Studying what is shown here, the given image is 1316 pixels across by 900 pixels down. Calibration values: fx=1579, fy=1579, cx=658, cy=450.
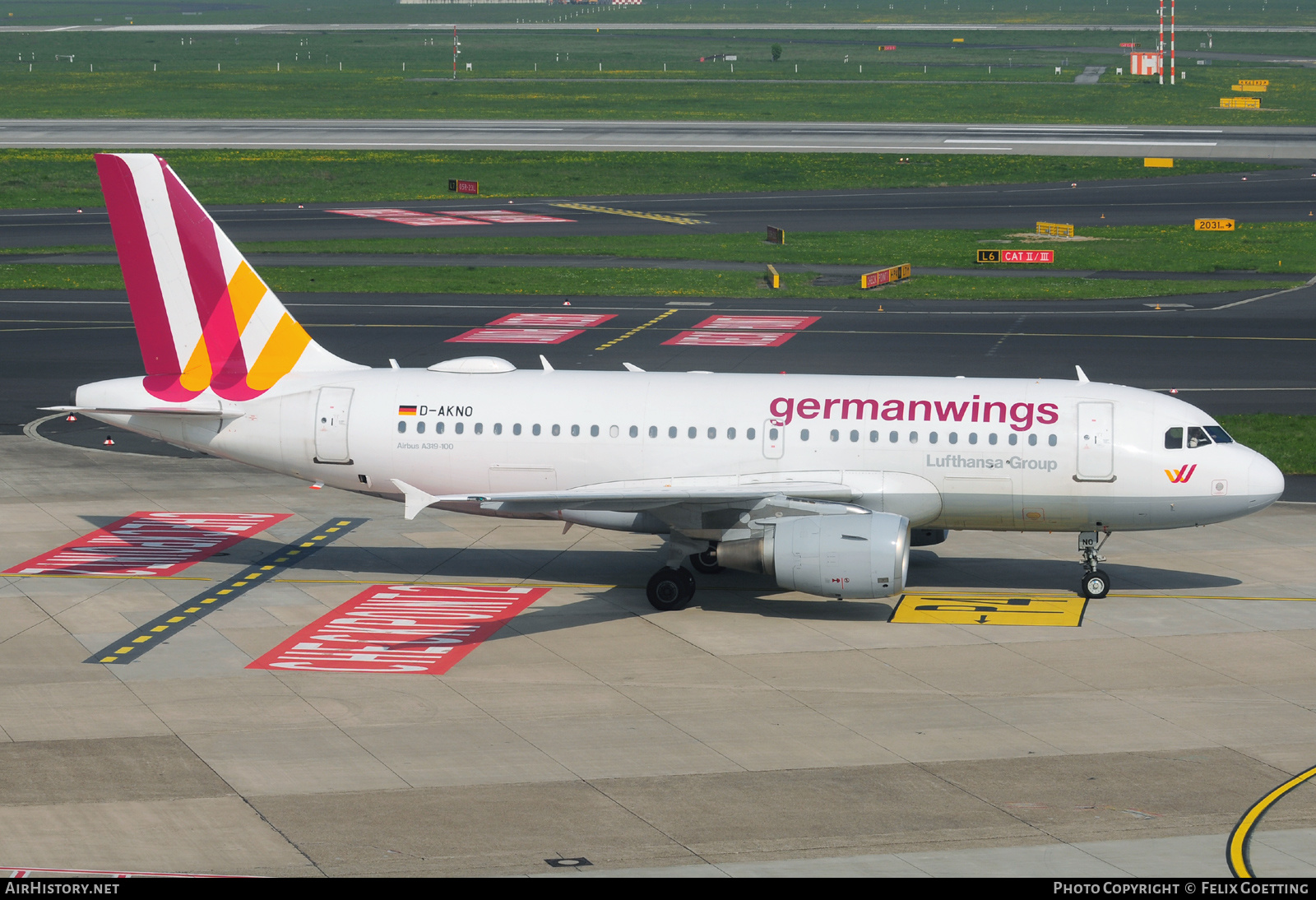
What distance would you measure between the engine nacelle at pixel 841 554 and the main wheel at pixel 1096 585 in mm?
5277

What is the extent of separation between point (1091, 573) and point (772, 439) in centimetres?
787

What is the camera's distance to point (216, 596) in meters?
35.4

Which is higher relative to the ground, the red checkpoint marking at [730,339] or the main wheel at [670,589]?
the red checkpoint marking at [730,339]

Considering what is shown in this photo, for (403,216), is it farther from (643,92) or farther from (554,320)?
(643,92)

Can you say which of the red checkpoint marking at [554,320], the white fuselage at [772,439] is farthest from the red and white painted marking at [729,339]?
the white fuselage at [772,439]

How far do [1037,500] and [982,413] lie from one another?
2245mm

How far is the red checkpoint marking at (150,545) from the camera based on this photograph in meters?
37.2

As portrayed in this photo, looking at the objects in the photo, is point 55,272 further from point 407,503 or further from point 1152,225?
point 1152,225

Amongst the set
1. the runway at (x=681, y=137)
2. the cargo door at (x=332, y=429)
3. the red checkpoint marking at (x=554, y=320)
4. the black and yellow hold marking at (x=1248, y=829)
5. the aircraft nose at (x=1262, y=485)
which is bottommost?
the black and yellow hold marking at (x=1248, y=829)

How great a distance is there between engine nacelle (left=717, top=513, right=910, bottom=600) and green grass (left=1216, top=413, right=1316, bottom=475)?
18899 mm

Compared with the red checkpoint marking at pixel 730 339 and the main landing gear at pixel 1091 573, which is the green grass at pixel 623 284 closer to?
the red checkpoint marking at pixel 730 339

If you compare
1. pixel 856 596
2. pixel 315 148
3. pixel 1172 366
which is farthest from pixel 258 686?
pixel 315 148

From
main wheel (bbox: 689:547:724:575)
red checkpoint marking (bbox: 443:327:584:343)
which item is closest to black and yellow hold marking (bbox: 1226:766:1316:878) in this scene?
main wheel (bbox: 689:547:724:575)

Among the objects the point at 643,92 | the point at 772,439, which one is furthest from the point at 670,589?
the point at 643,92
